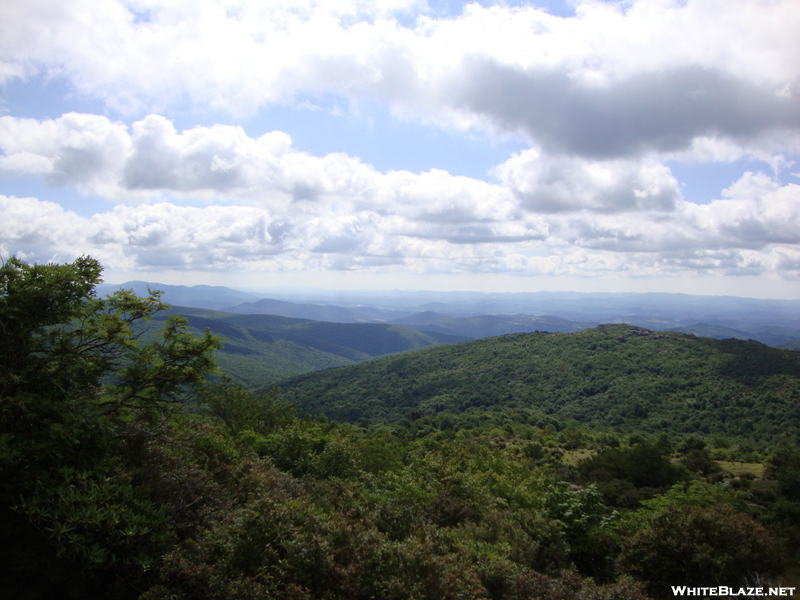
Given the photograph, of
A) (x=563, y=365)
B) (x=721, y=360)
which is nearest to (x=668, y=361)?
(x=721, y=360)

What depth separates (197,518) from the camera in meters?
9.66

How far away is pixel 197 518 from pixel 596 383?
4254 inches

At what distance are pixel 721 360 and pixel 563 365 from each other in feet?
117

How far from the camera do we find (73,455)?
891 centimetres

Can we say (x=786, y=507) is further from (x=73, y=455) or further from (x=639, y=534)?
(x=73, y=455)

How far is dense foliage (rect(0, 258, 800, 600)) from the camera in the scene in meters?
7.70

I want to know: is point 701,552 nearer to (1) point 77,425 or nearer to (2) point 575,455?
(1) point 77,425

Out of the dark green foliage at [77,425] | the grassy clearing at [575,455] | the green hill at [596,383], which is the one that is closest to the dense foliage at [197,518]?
the dark green foliage at [77,425]

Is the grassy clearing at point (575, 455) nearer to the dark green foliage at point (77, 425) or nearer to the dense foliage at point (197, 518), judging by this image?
the dense foliage at point (197, 518)

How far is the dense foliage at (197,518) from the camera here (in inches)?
303

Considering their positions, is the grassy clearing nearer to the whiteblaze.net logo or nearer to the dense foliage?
the dense foliage

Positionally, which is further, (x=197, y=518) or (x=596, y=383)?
(x=596, y=383)

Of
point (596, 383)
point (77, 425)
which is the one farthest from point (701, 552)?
point (596, 383)

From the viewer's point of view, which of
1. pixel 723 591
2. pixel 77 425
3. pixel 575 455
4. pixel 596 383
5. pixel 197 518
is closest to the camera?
pixel 77 425
